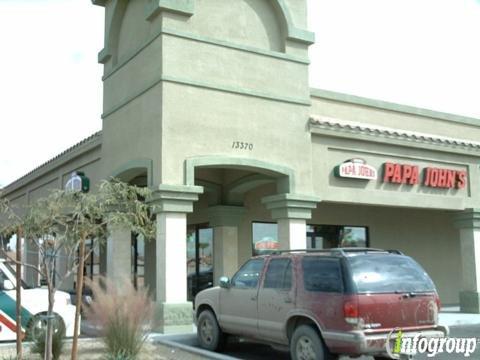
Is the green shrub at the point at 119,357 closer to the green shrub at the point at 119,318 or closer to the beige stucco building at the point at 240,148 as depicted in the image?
the green shrub at the point at 119,318

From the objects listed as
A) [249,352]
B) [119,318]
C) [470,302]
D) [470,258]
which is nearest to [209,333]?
[249,352]

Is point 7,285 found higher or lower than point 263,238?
lower

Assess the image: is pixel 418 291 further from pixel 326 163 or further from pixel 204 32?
pixel 204 32

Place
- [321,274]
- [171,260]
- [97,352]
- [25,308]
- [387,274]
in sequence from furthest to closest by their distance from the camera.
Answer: [171,260] → [25,308] → [97,352] → [321,274] → [387,274]

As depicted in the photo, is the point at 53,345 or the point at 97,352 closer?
the point at 53,345

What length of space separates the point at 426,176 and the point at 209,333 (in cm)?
983

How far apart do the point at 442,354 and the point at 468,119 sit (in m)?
13.0

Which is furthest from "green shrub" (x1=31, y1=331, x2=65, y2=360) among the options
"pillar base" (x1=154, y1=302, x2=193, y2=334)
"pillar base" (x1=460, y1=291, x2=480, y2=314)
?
"pillar base" (x1=460, y1=291, x2=480, y2=314)

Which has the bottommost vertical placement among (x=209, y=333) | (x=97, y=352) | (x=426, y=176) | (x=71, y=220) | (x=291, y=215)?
(x=97, y=352)

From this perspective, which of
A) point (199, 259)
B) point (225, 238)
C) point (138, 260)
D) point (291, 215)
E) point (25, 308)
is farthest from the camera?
point (138, 260)

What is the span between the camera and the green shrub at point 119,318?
9.02 meters

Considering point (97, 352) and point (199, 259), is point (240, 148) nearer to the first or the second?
point (199, 259)

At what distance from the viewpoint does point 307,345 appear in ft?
30.7

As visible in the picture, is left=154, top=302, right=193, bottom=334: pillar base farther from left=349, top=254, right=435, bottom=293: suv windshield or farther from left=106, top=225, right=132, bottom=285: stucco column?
left=349, top=254, right=435, bottom=293: suv windshield
